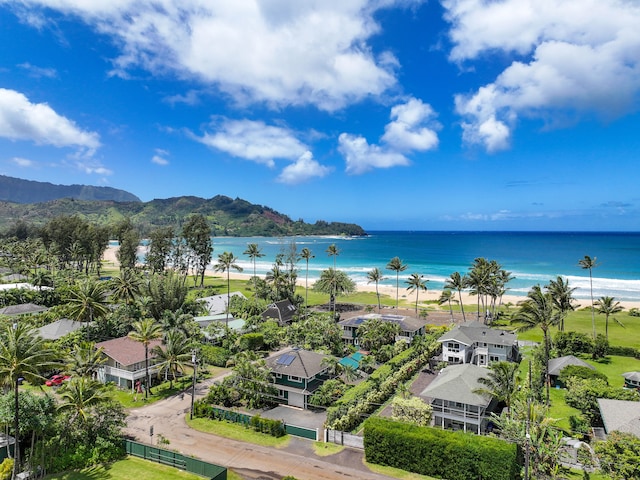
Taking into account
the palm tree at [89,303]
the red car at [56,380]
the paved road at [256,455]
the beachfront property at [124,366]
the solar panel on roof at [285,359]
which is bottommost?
the paved road at [256,455]

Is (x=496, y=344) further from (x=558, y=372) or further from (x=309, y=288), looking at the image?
(x=309, y=288)

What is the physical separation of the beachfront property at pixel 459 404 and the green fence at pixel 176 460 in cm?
1734

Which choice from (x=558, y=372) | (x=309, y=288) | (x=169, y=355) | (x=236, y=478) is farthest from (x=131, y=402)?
(x=309, y=288)

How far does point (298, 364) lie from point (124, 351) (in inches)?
771

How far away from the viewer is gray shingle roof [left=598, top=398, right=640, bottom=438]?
2711cm

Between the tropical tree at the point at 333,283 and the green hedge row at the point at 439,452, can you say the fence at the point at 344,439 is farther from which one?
the tropical tree at the point at 333,283

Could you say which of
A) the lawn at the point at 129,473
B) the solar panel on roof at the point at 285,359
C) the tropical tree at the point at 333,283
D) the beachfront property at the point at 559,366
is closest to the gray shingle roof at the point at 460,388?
the beachfront property at the point at 559,366

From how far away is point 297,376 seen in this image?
3631cm

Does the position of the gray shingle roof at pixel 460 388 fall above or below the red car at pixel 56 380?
above

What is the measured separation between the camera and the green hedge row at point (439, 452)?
24.6m

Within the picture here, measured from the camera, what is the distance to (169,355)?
37.8m

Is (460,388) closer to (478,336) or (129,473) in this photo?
(478,336)

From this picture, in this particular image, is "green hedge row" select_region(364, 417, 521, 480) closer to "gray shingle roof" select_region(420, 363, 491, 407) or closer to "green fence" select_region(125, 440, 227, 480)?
"gray shingle roof" select_region(420, 363, 491, 407)

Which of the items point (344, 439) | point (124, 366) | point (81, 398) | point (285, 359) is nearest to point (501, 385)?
point (344, 439)
